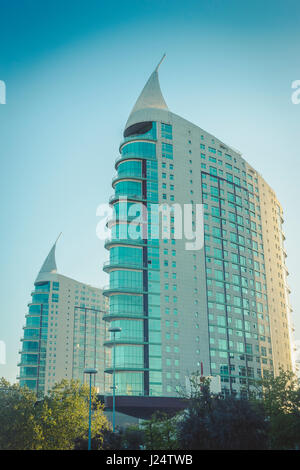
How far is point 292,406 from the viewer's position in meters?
61.2

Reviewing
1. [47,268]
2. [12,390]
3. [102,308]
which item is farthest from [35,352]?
[12,390]

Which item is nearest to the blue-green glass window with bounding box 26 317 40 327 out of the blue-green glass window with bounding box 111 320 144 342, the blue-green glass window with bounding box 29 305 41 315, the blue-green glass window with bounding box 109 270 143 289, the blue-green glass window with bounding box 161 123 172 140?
the blue-green glass window with bounding box 29 305 41 315

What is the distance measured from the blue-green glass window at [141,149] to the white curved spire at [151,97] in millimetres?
9129

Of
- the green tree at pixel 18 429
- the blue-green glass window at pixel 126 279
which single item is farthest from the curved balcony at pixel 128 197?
the green tree at pixel 18 429

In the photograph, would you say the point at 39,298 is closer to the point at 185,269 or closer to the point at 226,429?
the point at 185,269

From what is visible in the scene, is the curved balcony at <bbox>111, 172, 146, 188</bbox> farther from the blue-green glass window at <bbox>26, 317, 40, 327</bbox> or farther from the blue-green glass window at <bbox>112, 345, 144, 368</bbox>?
the blue-green glass window at <bbox>26, 317, 40, 327</bbox>

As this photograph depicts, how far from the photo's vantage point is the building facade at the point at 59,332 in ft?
508

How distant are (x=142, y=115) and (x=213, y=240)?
28.6 m

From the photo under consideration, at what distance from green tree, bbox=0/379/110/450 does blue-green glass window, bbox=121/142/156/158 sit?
55.6 meters

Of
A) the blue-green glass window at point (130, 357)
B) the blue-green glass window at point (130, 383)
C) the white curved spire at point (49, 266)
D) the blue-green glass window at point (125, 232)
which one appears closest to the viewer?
the blue-green glass window at point (130, 383)

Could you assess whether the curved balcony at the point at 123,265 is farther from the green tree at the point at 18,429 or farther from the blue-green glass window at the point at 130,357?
the green tree at the point at 18,429

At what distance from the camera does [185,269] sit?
98.6 metres

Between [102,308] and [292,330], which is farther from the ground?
[102,308]
